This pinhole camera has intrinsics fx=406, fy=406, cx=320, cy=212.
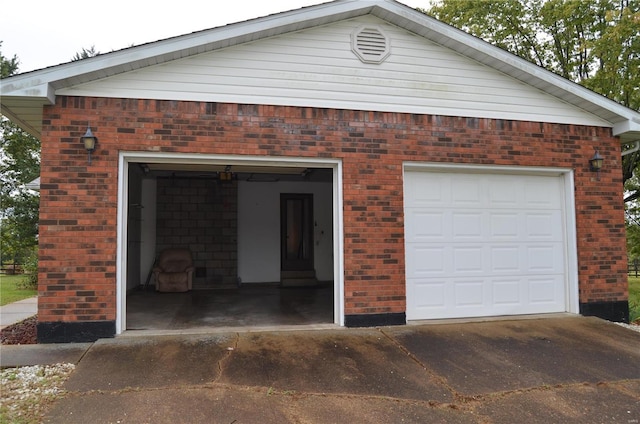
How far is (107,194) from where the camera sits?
5.12 metres

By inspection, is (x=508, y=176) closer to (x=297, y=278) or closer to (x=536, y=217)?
(x=536, y=217)

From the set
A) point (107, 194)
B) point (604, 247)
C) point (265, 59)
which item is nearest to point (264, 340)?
point (107, 194)

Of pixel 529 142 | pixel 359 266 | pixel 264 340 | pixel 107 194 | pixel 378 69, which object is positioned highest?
pixel 378 69

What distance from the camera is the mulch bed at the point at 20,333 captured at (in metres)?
5.08

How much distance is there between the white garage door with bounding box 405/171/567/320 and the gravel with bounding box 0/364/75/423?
4372 mm

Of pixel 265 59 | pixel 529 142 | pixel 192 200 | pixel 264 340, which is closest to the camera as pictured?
pixel 264 340

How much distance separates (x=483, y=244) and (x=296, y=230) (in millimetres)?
5982

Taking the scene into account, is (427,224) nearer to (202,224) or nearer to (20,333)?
(20,333)

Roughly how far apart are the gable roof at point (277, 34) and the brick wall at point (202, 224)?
13.8ft

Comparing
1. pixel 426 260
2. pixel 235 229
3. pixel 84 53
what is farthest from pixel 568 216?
pixel 84 53

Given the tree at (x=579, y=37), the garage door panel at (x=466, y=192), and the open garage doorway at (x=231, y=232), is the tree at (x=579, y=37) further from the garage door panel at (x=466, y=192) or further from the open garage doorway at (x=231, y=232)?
the open garage doorway at (x=231, y=232)

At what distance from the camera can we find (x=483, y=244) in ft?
20.8

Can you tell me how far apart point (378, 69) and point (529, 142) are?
2.67 meters

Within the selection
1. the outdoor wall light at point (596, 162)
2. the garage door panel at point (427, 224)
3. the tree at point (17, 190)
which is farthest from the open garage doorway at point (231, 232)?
the tree at point (17, 190)
